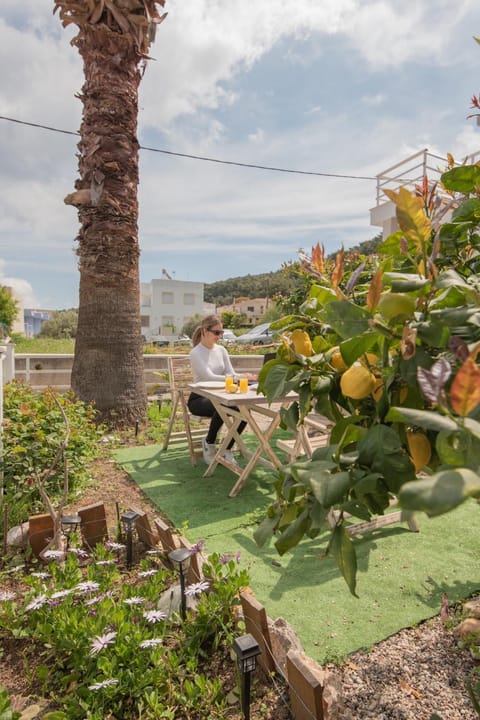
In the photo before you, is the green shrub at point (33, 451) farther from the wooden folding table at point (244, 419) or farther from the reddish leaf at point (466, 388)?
the reddish leaf at point (466, 388)

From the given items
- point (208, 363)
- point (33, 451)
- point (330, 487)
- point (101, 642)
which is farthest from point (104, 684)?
point (208, 363)

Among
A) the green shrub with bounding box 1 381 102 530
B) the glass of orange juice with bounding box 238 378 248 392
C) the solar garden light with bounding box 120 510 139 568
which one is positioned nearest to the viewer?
the solar garden light with bounding box 120 510 139 568

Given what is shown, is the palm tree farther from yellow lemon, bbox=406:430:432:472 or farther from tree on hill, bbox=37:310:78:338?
tree on hill, bbox=37:310:78:338

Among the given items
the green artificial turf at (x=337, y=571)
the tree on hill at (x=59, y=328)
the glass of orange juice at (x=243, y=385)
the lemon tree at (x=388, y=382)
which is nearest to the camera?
the lemon tree at (x=388, y=382)

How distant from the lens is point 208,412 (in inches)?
179

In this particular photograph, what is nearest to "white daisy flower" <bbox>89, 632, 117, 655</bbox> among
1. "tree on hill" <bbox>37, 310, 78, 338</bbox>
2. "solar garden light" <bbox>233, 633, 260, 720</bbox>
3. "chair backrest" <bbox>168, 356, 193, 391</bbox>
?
"solar garden light" <bbox>233, 633, 260, 720</bbox>

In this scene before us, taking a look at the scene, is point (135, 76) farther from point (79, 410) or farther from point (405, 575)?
point (405, 575)

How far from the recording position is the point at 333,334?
761mm

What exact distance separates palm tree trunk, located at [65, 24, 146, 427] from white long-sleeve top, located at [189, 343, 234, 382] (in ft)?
3.73

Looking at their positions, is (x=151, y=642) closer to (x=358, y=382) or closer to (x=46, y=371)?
(x=358, y=382)

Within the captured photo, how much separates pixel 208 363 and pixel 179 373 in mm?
550

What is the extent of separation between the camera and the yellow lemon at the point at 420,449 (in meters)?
0.59

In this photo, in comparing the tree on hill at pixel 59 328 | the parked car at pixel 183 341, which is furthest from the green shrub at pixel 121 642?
the tree on hill at pixel 59 328

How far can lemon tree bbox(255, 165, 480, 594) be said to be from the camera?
44cm
